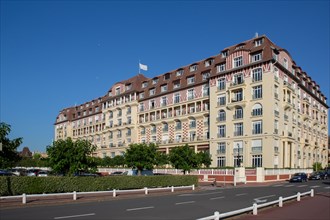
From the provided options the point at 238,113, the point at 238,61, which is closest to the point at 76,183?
the point at 238,113

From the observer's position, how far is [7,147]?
27453 millimetres

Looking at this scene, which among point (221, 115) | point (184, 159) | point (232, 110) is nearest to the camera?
point (184, 159)

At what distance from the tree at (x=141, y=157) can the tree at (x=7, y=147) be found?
1656 centimetres

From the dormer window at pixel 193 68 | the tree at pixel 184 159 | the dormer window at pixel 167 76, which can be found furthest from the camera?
the dormer window at pixel 167 76

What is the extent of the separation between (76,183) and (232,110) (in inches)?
1363

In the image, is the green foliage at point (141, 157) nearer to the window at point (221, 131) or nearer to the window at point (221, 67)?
the window at point (221, 131)

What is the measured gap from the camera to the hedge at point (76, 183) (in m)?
21.0

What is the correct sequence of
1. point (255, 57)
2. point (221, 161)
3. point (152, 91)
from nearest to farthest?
point (255, 57)
point (221, 161)
point (152, 91)

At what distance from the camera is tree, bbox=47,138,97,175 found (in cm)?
2812

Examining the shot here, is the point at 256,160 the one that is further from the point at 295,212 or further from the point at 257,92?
the point at 295,212

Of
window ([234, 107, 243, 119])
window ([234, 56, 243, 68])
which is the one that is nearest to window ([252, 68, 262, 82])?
window ([234, 56, 243, 68])

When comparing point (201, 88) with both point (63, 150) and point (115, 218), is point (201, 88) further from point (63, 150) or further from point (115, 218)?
point (115, 218)

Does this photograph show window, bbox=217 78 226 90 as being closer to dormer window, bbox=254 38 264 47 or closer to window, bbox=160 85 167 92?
dormer window, bbox=254 38 264 47

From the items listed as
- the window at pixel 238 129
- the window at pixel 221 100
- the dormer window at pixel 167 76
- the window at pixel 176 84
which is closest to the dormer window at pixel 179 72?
the window at pixel 176 84
